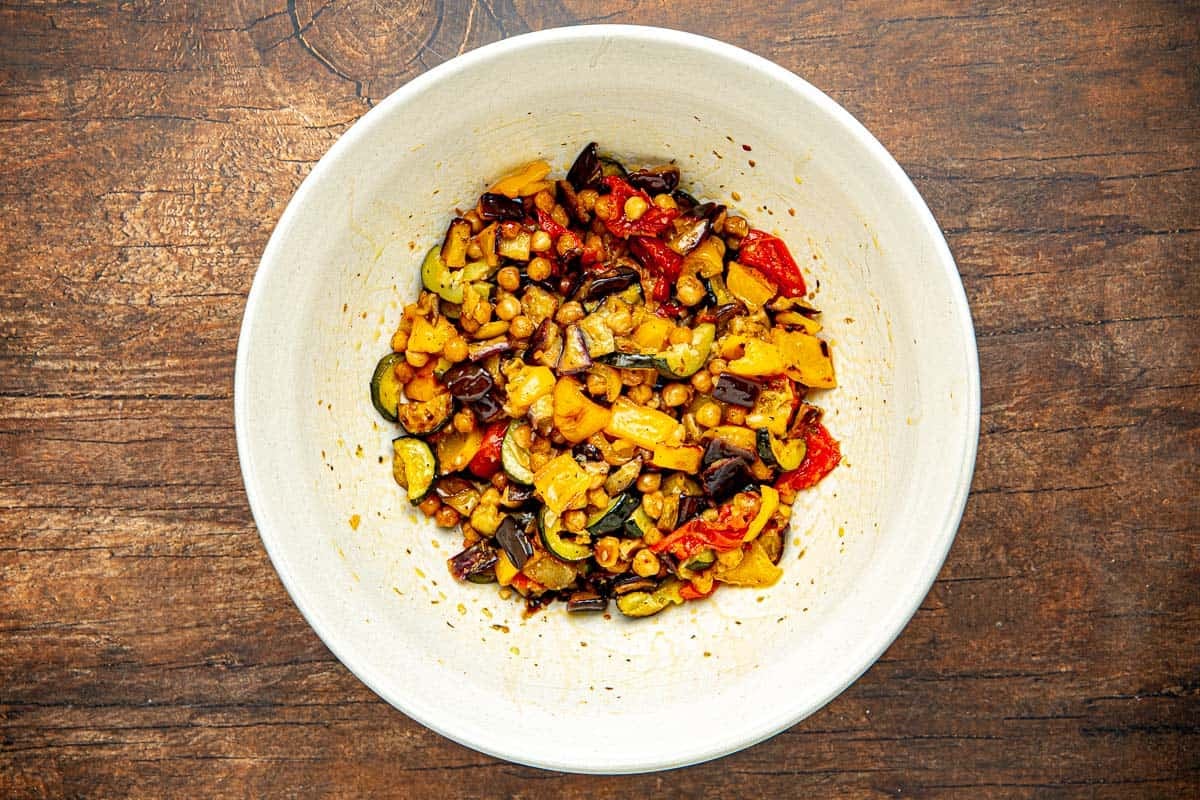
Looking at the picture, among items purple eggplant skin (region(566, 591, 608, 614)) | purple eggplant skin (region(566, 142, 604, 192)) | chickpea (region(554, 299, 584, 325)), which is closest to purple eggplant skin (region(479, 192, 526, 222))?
purple eggplant skin (region(566, 142, 604, 192))

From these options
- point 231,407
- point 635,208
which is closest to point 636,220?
point 635,208

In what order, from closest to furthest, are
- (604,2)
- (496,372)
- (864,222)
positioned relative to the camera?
(864,222), (496,372), (604,2)

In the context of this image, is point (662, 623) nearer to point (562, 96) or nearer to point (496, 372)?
point (496, 372)

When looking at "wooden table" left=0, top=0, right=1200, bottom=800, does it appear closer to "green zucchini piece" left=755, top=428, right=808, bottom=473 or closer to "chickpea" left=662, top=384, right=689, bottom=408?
"green zucchini piece" left=755, top=428, right=808, bottom=473

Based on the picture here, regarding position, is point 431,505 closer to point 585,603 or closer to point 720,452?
point 585,603

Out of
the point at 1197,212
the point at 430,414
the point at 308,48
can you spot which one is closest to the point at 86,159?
the point at 308,48

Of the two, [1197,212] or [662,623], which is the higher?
[1197,212]
